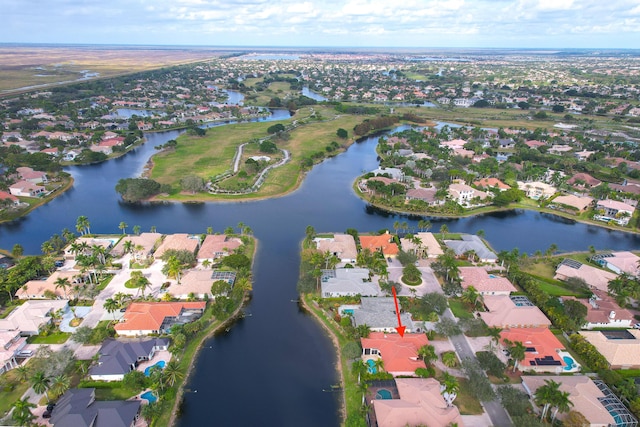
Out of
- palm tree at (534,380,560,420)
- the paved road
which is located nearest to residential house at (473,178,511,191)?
the paved road

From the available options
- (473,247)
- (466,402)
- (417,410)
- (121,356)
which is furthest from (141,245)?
(473,247)

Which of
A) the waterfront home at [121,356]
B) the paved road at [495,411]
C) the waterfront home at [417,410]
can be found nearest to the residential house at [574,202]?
the paved road at [495,411]

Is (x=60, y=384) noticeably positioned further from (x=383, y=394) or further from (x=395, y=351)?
(x=395, y=351)

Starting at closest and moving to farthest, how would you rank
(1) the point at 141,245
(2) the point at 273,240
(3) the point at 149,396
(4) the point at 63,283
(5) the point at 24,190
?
(3) the point at 149,396
(4) the point at 63,283
(1) the point at 141,245
(2) the point at 273,240
(5) the point at 24,190

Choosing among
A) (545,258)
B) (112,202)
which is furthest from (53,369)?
(545,258)

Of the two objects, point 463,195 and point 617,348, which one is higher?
point 463,195

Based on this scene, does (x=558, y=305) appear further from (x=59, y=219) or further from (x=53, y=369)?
(x=59, y=219)

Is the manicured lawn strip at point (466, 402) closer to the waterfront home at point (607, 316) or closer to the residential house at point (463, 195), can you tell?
the waterfront home at point (607, 316)
